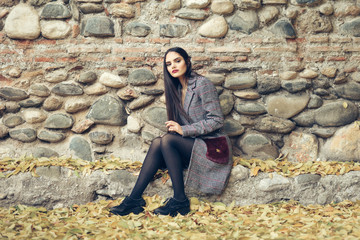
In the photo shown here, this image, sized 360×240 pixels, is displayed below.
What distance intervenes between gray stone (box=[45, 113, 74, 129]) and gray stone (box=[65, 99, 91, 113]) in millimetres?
74

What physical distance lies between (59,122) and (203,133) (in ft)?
4.44

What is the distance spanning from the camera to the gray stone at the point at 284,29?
3.14 m

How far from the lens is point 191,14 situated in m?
3.12

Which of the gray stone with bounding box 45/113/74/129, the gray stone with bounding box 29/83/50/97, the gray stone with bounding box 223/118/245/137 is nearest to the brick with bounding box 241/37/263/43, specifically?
the gray stone with bounding box 223/118/245/137

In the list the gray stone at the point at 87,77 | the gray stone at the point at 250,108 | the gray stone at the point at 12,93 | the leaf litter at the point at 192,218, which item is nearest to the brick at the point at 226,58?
Result: the gray stone at the point at 250,108

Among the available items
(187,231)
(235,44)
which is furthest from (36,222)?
(235,44)

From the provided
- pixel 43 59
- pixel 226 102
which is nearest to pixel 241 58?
pixel 226 102

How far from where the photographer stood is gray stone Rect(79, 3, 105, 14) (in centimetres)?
312

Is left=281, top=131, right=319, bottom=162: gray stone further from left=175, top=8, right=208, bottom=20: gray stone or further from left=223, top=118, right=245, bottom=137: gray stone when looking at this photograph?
left=175, top=8, right=208, bottom=20: gray stone

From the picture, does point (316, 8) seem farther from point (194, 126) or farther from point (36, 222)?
point (36, 222)

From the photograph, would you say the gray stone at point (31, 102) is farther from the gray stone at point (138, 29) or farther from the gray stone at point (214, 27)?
the gray stone at point (214, 27)

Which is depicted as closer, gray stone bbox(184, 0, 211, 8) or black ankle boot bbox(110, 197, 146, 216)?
black ankle boot bbox(110, 197, 146, 216)

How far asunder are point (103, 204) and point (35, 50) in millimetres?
1527

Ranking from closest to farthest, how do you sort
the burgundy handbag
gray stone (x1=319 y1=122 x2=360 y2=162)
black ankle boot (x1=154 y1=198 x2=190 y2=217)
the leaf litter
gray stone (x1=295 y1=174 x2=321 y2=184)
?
the leaf litter, black ankle boot (x1=154 y1=198 x2=190 y2=217), the burgundy handbag, gray stone (x1=295 y1=174 x2=321 y2=184), gray stone (x1=319 y1=122 x2=360 y2=162)
